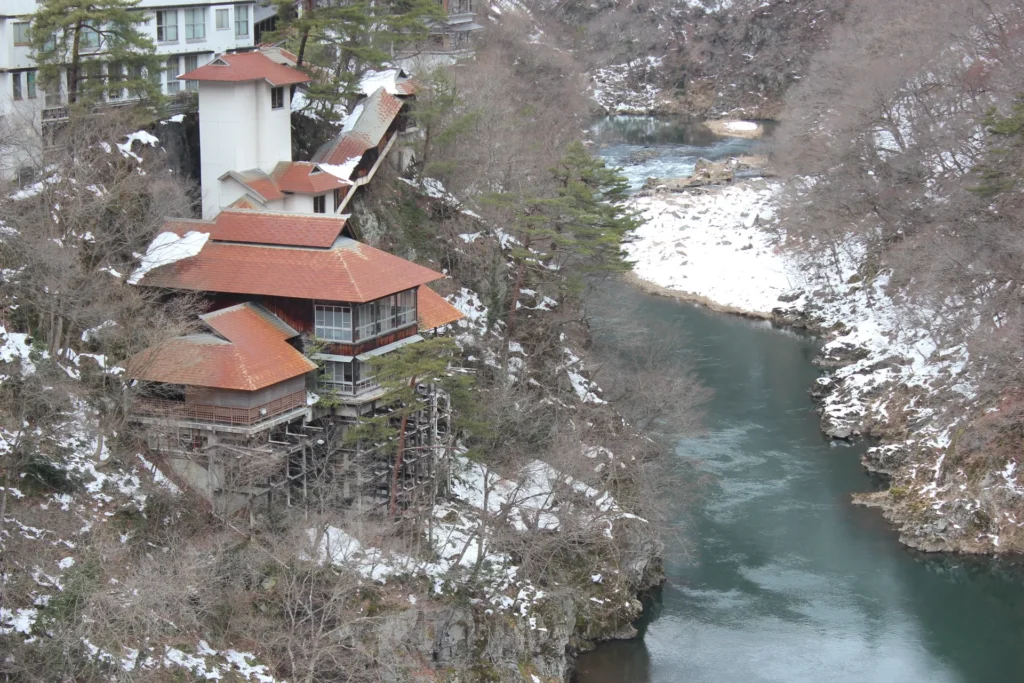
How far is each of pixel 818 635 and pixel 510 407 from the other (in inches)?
363

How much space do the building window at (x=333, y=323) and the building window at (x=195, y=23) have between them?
50.8 ft

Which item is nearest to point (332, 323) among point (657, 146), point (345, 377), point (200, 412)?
point (345, 377)

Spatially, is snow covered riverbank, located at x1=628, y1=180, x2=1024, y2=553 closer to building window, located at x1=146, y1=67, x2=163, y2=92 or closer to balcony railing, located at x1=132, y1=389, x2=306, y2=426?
building window, located at x1=146, y1=67, x2=163, y2=92

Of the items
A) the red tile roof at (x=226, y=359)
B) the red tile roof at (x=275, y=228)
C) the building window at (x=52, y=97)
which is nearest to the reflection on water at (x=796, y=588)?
the red tile roof at (x=226, y=359)

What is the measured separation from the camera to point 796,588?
3225cm

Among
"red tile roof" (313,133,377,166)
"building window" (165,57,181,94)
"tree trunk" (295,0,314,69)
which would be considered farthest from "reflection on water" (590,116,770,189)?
"building window" (165,57,181,94)

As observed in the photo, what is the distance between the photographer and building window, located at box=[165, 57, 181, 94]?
1553 inches

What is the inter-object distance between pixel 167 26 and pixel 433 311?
47.8 ft

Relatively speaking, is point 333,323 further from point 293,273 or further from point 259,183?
point 259,183

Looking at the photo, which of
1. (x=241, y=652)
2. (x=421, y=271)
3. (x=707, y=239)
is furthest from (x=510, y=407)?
(x=707, y=239)

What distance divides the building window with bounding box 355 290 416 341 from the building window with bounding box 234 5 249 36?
16.3 meters

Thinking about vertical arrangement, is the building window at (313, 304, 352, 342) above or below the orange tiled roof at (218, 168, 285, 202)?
below

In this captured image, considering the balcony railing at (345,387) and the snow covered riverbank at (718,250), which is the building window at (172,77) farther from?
the snow covered riverbank at (718,250)

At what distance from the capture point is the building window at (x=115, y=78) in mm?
33375
